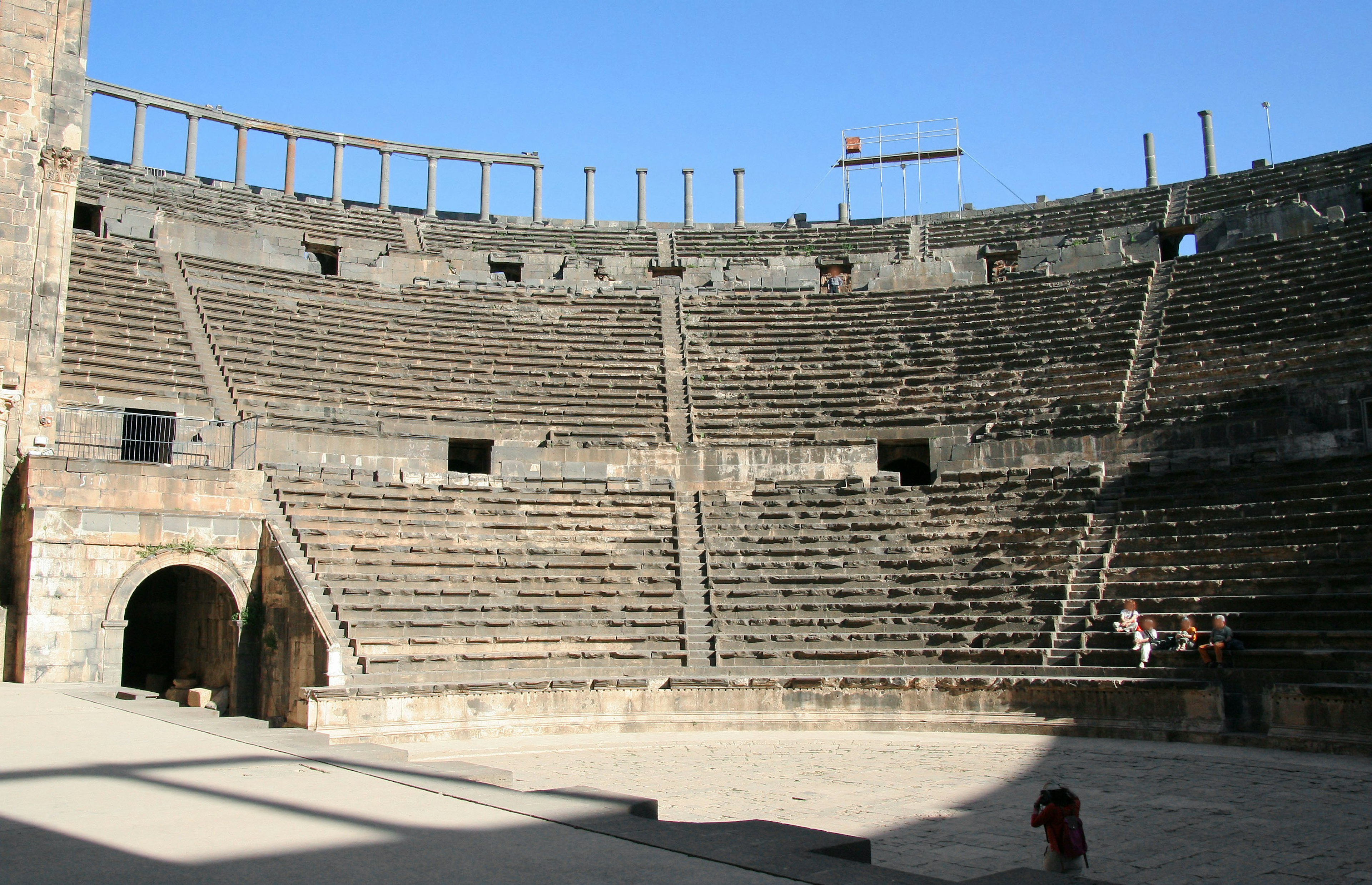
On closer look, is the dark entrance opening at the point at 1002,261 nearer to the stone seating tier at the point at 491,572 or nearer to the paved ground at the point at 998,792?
the stone seating tier at the point at 491,572

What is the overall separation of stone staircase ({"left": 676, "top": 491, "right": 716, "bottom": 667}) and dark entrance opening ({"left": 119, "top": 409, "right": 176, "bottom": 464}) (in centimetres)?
898

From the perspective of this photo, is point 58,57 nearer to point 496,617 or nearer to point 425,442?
point 425,442

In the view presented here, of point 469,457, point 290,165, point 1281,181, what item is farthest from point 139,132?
point 1281,181

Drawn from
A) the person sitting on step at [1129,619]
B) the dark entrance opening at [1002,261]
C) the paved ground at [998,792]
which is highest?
the dark entrance opening at [1002,261]

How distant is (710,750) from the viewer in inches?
470

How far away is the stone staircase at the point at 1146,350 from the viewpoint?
771 inches

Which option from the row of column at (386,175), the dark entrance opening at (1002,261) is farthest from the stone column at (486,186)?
the dark entrance opening at (1002,261)

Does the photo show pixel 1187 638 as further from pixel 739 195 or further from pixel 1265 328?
pixel 739 195

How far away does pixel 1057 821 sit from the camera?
6.33 m

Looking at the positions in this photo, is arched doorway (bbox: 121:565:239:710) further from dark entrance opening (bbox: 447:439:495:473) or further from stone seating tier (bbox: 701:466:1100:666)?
stone seating tier (bbox: 701:466:1100:666)

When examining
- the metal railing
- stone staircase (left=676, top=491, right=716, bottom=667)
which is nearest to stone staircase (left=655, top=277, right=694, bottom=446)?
stone staircase (left=676, top=491, right=716, bottom=667)

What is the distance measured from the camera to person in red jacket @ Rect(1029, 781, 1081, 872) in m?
6.30

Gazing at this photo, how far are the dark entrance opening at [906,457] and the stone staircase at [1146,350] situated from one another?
3810 mm

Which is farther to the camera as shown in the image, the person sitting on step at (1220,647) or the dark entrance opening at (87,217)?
the dark entrance opening at (87,217)
